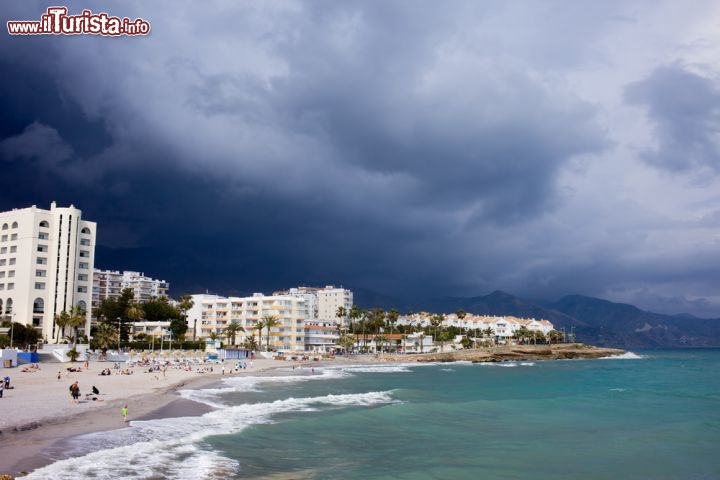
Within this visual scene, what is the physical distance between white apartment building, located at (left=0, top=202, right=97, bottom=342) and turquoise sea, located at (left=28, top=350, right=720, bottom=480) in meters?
61.4

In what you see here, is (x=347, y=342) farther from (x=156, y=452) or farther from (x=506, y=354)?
(x=156, y=452)

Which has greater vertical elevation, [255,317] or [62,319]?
[255,317]

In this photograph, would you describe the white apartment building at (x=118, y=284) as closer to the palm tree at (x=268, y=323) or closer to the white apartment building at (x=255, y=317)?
the white apartment building at (x=255, y=317)

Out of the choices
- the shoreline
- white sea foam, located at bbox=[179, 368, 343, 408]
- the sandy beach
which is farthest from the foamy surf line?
white sea foam, located at bbox=[179, 368, 343, 408]

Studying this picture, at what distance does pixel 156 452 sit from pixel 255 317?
11583cm

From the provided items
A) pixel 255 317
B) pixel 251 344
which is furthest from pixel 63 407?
A: pixel 255 317

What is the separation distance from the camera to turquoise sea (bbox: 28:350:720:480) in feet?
66.5

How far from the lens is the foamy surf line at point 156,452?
18391 mm

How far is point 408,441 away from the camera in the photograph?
26891 millimetres

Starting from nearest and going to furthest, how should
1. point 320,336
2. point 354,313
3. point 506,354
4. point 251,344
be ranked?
point 251,344, point 320,336, point 506,354, point 354,313

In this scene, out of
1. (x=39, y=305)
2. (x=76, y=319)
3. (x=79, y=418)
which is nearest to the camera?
(x=79, y=418)

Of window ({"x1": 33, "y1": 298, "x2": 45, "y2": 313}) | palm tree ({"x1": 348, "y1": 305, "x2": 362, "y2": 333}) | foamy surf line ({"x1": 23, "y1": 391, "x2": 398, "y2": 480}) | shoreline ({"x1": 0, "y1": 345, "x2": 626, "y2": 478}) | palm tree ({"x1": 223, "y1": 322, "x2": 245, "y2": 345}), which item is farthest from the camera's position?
palm tree ({"x1": 348, "y1": 305, "x2": 362, "y2": 333})

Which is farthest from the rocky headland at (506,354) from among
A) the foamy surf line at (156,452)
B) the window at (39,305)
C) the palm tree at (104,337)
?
the foamy surf line at (156,452)

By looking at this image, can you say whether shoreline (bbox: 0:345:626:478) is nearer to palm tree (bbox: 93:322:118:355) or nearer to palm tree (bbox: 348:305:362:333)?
palm tree (bbox: 93:322:118:355)
